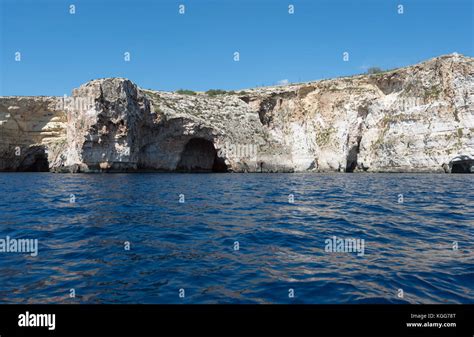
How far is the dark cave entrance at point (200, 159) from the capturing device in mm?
61938

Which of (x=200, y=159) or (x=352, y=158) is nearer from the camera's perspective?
(x=352, y=158)

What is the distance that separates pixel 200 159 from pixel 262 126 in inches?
508

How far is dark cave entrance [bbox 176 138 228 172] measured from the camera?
6194 cm

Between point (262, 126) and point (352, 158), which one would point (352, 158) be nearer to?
point (352, 158)

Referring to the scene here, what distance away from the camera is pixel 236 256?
8.31 meters

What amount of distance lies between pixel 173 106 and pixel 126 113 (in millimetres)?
9702

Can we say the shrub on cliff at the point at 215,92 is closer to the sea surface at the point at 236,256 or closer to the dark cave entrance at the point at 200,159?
the dark cave entrance at the point at 200,159

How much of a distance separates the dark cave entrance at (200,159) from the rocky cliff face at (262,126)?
0.19m

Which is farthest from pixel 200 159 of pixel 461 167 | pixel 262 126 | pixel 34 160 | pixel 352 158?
pixel 461 167

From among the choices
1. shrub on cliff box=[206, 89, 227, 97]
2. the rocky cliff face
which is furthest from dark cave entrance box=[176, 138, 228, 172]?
shrub on cliff box=[206, 89, 227, 97]

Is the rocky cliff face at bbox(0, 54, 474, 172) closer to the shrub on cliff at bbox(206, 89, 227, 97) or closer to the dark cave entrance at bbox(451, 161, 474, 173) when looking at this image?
the dark cave entrance at bbox(451, 161, 474, 173)

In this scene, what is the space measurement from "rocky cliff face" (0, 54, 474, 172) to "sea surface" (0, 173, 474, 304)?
3438cm

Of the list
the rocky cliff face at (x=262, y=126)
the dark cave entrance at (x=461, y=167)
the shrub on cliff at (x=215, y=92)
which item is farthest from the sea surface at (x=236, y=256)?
the shrub on cliff at (x=215, y=92)

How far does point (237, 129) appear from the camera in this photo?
57.2 metres
